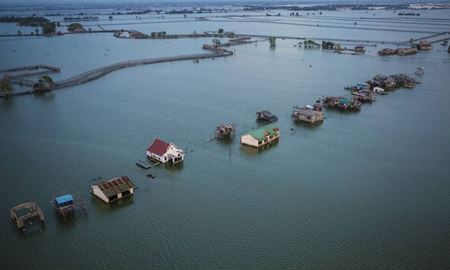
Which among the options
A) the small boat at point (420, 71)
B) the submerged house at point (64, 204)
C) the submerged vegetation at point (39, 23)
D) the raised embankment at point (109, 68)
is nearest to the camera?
the submerged house at point (64, 204)

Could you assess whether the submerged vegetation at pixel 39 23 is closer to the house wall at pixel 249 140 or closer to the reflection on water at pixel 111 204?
the house wall at pixel 249 140

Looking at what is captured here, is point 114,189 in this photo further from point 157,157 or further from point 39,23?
point 39,23

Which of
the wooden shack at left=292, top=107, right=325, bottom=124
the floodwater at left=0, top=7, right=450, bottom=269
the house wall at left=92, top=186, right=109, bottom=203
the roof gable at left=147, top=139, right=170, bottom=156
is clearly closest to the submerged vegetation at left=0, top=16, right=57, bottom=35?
the floodwater at left=0, top=7, right=450, bottom=269

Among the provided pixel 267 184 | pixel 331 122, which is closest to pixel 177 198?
pixel 267 184

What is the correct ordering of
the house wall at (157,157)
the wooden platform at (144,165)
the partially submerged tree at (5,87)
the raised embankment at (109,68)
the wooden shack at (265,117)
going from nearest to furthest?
the wooden platform at (144,165)
the house wall at (157,157)
the wooden shack at (265,117)
the partially submerged tree at (5,87)
the raised embankment at (109,68)

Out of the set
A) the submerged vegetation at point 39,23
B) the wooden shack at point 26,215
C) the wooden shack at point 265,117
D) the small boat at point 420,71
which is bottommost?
the wooden shack at point 26,215

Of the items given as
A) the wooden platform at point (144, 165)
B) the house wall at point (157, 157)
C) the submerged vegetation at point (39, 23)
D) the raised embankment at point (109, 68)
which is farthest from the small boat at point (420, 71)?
the submerged vegetation at point (39, 23)

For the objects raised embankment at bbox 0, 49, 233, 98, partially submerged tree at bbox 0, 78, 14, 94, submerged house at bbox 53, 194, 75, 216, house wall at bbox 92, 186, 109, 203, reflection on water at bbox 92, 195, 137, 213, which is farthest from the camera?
raised embankment at bbox 0, 49, 233, 98

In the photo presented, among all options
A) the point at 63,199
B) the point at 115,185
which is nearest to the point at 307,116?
the point at 115,185

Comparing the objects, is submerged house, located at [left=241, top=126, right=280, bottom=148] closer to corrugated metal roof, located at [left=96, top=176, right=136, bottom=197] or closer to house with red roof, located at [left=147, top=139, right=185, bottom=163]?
house with red roof, located at [left=147, top=139, right=185, bottom=163]
